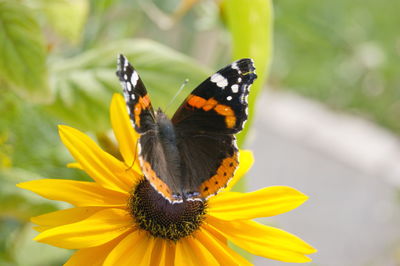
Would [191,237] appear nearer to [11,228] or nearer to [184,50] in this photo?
[11,228]

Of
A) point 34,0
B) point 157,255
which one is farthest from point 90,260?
point 34,0

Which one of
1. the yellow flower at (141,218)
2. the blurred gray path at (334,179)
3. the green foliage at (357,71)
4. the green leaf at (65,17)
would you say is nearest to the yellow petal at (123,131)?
the yellow flower at (141,218)

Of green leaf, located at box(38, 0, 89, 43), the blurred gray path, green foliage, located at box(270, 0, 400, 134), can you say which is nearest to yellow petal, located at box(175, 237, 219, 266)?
green leaf, located at box(38, 0, 89, 43)

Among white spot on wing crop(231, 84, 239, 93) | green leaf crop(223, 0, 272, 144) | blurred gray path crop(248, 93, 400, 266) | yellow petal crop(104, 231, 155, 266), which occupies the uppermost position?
blurred gray path crop(248, 93, 400, 266)

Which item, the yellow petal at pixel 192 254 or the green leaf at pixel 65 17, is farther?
the green leaf at pixel 65 17

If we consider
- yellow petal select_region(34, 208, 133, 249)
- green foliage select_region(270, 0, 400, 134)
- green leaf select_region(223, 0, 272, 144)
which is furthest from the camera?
green foliage select_region(270, 0, 400, 134)

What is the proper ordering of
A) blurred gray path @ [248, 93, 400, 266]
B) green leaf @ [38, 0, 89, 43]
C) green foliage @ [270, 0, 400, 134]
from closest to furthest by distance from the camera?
green leaf @ [38, 0, 89, 43] < blurred gray path @ [248, 93, 400, 266] < green foliage @ [270, 0, 400, 134]

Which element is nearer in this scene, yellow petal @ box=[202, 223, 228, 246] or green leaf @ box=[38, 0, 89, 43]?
yellow petal @ box=[202, 223, 228, 246]

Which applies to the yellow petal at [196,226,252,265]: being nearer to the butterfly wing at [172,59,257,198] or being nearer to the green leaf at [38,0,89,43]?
the butterfly wing at [172,59,257,198]

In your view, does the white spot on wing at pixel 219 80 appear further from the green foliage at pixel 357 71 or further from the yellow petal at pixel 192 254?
the green foliage at pixel 357 71
